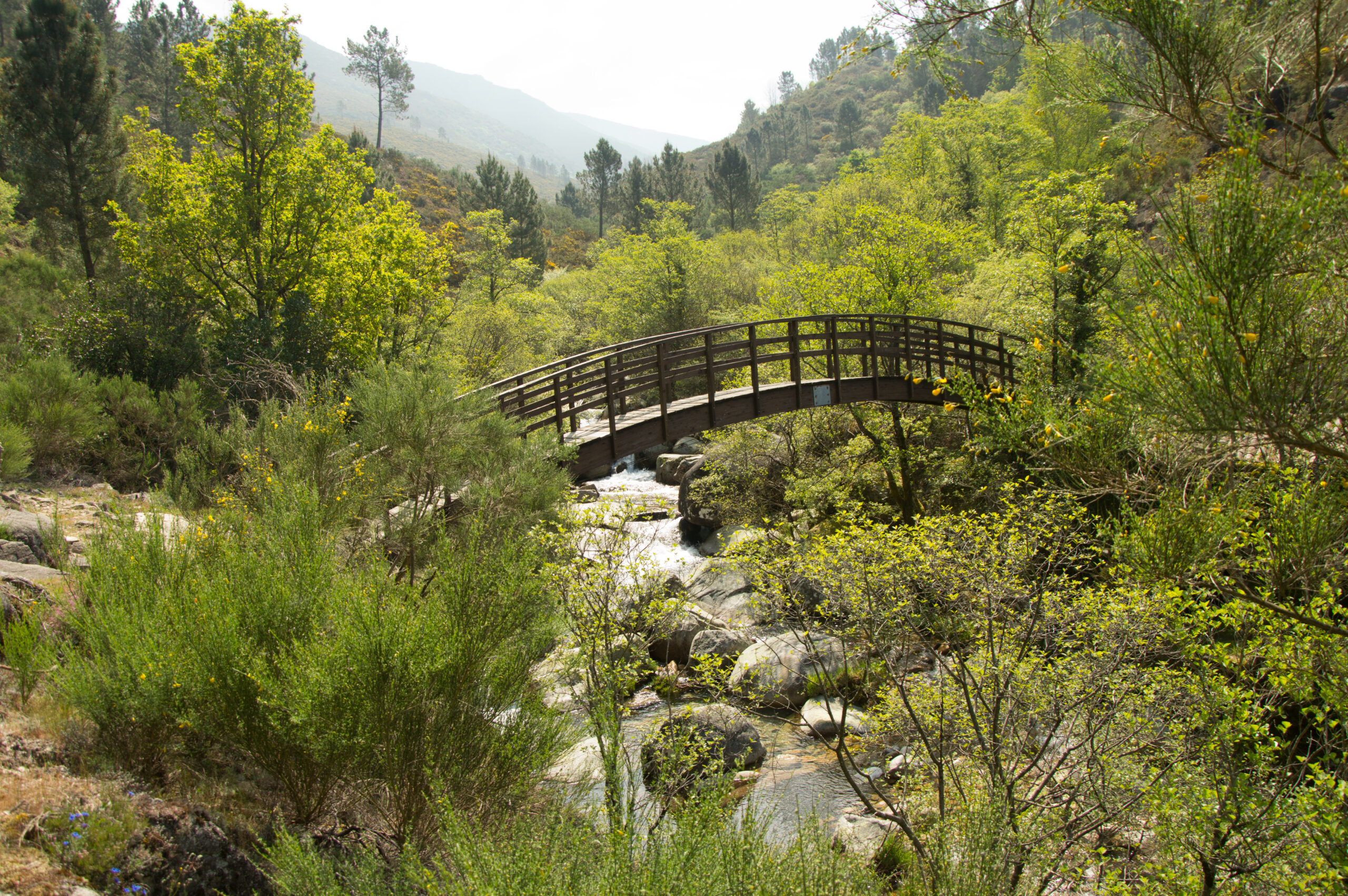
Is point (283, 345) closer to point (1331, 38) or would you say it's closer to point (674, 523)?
point (674, 523)

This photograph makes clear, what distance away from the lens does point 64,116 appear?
17234 mm

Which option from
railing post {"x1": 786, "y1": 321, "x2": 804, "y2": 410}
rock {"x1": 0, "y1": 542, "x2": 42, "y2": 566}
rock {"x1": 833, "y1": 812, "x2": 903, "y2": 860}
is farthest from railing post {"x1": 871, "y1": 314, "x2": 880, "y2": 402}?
rock {"x1": 0, "y1": 542, "x2": 42, "y2": 566}

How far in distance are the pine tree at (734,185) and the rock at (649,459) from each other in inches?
A: 1284

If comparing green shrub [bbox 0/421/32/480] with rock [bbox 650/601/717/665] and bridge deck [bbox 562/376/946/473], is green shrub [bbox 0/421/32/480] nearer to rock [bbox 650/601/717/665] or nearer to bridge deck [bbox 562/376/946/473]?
bridge deck [bbox 562/376/946/473]

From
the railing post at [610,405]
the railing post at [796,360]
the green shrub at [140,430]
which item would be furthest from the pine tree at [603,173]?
the railing post at [610,405]

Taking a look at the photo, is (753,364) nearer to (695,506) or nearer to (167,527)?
(695,506)

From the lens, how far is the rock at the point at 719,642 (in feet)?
35.4

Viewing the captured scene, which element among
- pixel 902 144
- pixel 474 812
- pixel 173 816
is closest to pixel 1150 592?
pixel 474 812

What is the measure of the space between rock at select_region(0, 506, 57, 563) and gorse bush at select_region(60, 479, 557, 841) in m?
1.83

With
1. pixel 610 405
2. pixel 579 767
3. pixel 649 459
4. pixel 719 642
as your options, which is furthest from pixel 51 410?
pixel 649 459

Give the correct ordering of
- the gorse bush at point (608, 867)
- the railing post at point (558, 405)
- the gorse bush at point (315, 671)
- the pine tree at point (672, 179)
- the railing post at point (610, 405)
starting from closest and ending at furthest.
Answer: the gorse bush at point (608, 867) → the gorse bush at point (315, 671) → the railing post at point (558, 405) → the railing post at point (610, 405) → the pine tree at point (672, 179)

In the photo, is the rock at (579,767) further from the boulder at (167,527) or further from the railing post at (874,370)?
the railing post at (874,370)

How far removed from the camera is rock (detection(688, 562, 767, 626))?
12.1 m

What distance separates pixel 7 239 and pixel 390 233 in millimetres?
14145
